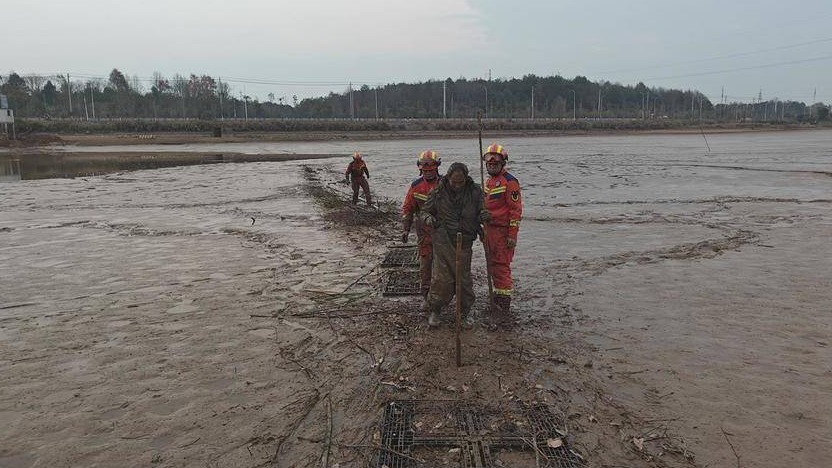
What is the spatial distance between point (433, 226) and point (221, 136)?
213 feet

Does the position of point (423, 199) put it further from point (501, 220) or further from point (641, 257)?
point (641, 257)

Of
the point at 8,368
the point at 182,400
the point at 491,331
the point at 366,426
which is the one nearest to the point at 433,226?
the point at 491,331

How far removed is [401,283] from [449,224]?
6.74 feet

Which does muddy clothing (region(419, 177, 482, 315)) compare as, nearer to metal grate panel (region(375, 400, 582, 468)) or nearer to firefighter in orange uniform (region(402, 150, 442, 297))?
firefighter in orange uniform (region(402, 150, 442, 297))

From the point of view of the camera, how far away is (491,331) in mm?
6066

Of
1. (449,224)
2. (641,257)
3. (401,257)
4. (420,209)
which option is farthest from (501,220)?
(641,257)

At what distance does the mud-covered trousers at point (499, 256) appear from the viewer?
250 inches

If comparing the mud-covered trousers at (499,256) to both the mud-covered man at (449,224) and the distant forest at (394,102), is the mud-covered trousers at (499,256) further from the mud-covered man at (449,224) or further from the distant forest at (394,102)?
the distant forest at (394,102)

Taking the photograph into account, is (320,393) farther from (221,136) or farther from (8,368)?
(221,136)

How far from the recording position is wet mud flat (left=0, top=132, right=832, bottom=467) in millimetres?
4066

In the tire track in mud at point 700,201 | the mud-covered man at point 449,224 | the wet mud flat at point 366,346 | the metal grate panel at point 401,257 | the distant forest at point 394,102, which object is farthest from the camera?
the distant forest at point 394,102

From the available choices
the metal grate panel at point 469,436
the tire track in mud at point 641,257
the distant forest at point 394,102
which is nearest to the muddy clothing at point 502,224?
the tire track in mud at point 641,257

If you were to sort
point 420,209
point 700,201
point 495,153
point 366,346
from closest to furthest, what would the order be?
point 366,346 → point 495,153 → point 420,209 → point 700,201

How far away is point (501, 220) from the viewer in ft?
20.8
